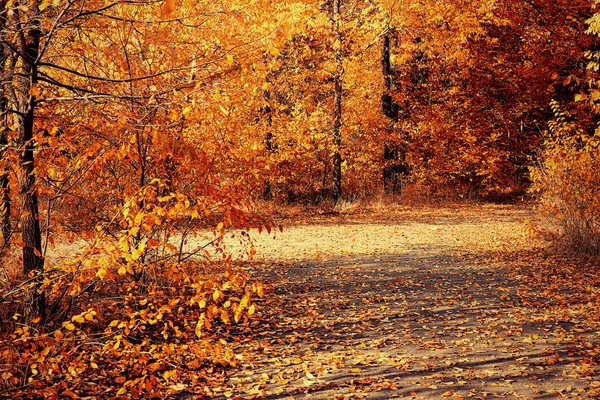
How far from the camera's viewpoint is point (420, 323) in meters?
7.43

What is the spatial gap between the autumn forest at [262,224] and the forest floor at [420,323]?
4cm

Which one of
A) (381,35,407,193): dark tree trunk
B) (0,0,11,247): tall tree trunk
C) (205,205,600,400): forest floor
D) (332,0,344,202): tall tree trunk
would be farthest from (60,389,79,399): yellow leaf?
(381,35,407,193): dark tree trunk

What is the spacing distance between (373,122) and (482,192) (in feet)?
17.7

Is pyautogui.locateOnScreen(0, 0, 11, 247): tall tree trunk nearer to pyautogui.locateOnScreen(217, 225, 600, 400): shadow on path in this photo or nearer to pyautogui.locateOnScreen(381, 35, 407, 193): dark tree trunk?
pyautogui.locateOnScreen(217, 225, 600, 400): shadow on path

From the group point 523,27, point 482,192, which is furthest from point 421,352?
point 523,27

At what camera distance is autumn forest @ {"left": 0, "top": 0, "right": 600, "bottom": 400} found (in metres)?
5.22

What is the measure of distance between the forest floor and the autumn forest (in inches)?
1.5

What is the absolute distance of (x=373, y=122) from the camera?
2256 centimetres

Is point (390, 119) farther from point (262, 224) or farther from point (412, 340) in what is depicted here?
point (412, 340)

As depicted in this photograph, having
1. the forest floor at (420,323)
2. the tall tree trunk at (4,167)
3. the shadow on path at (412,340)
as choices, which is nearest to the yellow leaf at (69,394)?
the forest floor at (420,323)

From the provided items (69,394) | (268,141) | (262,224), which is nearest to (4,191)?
(69,394)

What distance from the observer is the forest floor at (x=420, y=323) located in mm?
5457

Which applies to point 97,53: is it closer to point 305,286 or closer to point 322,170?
point 305,286

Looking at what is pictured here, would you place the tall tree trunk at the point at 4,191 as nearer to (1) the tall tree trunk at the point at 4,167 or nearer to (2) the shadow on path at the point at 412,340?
(1) the tall tree trunk at the point at 4,167
